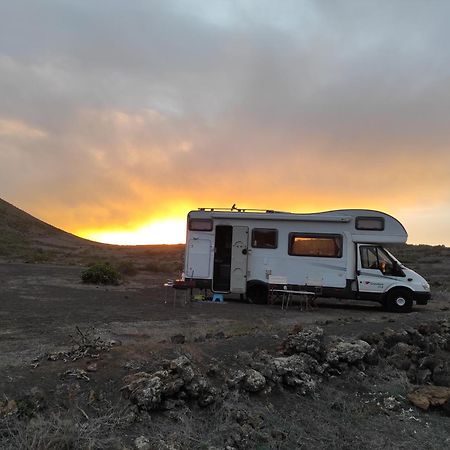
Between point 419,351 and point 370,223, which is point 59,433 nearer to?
point 419,351

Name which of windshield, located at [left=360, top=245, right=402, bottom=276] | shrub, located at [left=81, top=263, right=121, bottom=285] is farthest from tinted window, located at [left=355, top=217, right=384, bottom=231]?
shrub, located at [left=81, top=263, right=121, bottom=285]

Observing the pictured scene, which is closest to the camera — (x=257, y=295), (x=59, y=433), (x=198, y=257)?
(x=59, y=433)

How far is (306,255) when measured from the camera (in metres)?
16.3

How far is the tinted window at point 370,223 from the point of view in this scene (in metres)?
15.9

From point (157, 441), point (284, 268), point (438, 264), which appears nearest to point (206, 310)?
point (284, 268)

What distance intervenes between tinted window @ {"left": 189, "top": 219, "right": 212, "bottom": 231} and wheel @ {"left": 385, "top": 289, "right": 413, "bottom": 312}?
20.3 feet

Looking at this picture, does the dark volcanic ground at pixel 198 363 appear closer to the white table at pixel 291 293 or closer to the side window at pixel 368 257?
the white table at pixel 291 293

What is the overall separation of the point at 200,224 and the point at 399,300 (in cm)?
682

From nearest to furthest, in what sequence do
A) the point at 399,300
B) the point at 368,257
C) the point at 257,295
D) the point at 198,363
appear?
1. the point at 198,363
2. the point at 399,300
3. the point at 368,257
4. the point at 257,295

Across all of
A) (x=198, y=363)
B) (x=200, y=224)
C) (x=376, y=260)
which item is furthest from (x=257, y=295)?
(x=198, y=363)

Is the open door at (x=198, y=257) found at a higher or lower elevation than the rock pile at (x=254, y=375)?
higher

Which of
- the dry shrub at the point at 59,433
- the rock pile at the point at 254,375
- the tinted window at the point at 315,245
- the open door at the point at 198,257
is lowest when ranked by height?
the dry shrub at the point at 59,433

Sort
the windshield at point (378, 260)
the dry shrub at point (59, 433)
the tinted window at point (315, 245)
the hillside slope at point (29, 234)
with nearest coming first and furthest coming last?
the dry shrub at point (59, 433) < the windshield at point (378, 260) < the tinted window at point (315, 245) < the hillside slope at point (29, 234)

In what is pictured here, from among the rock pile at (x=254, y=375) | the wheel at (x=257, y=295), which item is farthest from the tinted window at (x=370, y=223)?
the rock pile at (x=254, y=375)
